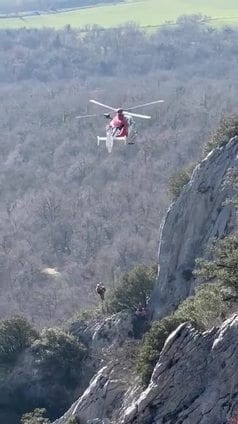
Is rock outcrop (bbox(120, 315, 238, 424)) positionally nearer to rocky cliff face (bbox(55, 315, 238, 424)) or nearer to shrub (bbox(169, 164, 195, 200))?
rocky cliff face (bbox(55, 315, 238, 424))

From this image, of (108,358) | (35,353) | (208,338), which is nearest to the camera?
(208,338)

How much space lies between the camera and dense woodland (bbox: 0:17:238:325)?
93000 millimetres

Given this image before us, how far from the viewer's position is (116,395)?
36062mm

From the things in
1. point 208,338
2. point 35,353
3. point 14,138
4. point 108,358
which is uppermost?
point 208,338

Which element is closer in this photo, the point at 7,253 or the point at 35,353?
the point at 35,353

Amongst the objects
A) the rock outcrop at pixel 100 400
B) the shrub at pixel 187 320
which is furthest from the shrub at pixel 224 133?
the rock outcrop at pixel 100 400

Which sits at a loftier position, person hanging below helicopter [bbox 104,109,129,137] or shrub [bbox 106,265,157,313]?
person hanging below helicopter [bbox 104,109,129,137]

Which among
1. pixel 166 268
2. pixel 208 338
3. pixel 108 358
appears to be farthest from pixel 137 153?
pixel 208 338

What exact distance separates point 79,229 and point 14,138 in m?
49.6

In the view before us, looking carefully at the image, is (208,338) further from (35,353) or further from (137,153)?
(137,153)

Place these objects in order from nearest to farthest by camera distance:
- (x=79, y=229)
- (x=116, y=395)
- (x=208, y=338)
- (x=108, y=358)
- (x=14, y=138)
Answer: (x=208, y=338)
(x=116, y=395)
(x=108, y=358)
(x=79, y=229)
(x=14, y=138)

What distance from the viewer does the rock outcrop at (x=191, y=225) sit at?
156 feet

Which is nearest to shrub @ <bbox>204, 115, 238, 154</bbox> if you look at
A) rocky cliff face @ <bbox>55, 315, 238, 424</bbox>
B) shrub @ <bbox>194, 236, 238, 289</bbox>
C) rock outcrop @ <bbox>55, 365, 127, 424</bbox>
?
rock outcrop @ <bbox>55, 365, 127, 424</bbox>

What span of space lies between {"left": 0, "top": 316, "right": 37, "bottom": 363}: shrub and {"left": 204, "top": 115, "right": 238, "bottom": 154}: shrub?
14.2 meters
